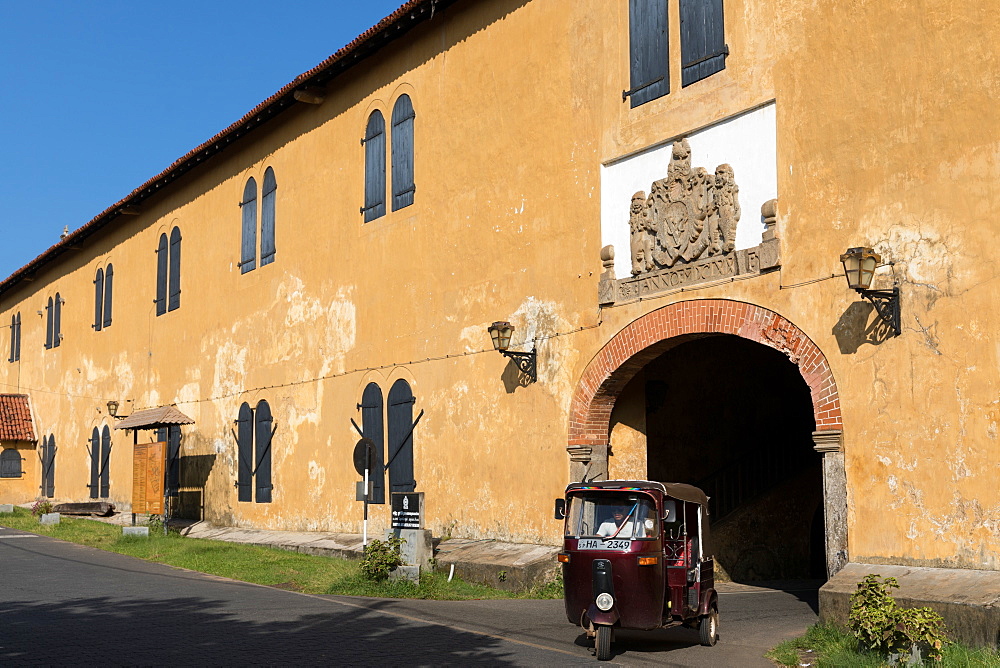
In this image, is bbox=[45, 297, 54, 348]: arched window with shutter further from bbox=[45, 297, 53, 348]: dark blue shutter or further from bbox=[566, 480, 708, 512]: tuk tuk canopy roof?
bbox=[566, 480, 708, 512]: tuk tuk canopy roof

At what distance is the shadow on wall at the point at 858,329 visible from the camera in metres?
10.6

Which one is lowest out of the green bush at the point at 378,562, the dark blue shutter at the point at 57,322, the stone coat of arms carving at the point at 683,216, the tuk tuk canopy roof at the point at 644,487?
the green bush at the point at 378,562

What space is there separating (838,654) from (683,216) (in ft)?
18.2

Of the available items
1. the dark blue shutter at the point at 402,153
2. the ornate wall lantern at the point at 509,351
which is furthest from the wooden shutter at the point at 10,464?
the ornate wall lantern at the point at 509,351

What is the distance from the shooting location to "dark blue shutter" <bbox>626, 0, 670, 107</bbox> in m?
13.2

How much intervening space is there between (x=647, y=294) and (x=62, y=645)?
7.42 metres

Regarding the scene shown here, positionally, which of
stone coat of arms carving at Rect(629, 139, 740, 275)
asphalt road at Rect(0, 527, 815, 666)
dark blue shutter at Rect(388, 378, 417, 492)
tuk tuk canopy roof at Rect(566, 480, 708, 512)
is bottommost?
asphalt road at Rect(0, 527, 815, 666)

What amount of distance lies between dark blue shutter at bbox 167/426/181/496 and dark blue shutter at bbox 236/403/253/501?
331 centimetres

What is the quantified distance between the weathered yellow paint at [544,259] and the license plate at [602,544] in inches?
108

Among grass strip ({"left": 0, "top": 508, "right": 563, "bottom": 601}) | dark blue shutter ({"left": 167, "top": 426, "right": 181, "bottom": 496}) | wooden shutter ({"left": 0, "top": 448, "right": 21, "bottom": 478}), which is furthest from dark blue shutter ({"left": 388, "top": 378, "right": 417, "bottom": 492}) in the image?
wooden shutter ({"left": 0, "top": 448, "right": 21, "bottom": 478})

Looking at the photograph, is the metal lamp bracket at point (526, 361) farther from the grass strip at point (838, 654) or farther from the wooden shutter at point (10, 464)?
the wooden shutter at point (10, 464)

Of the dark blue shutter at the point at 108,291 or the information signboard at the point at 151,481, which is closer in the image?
the information signboard at the point at 151,481

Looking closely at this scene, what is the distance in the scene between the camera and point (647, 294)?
13039mm

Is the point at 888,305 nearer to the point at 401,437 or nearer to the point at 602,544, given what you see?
the point at 602,544
